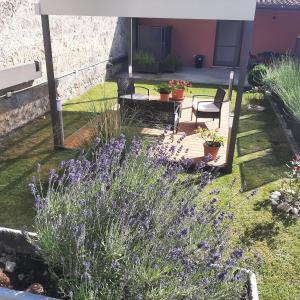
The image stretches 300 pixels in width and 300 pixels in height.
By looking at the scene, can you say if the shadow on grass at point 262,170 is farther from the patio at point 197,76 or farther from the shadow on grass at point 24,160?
the patio at point 197,76

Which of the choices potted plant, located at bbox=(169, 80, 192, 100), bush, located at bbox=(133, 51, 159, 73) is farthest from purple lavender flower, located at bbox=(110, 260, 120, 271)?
bush, located at bbox=(133, 51, 159, 73)

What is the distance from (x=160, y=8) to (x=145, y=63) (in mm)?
9464

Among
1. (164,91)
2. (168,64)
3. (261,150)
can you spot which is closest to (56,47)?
(164,91)

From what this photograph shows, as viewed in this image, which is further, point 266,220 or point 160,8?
point 160,8

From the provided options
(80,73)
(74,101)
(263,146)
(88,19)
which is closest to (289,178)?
(263,146)

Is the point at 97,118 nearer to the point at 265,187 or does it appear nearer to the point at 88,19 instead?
the point at 265,187

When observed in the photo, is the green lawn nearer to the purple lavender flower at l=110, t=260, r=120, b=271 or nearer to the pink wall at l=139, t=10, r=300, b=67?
the purple lavender flower at l=110, t=260, r=120, b=271

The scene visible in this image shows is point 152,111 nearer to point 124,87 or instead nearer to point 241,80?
point 124,87

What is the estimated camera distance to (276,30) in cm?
1552

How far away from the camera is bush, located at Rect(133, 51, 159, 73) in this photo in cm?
1411

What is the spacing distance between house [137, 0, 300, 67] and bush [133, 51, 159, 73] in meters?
2.34

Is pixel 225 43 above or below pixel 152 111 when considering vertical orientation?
above

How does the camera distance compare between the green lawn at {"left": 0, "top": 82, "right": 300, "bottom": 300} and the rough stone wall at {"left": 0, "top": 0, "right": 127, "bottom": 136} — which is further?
the rough stone wall at {"left": 0, "top": 0, "right": 127, "bottom": 136}

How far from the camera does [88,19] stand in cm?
1073
